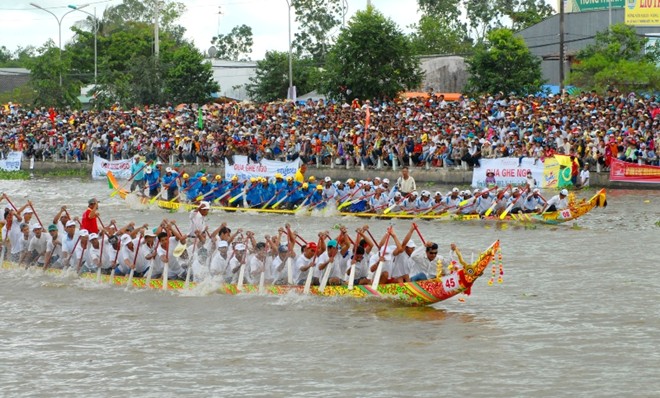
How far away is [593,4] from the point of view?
154 ft

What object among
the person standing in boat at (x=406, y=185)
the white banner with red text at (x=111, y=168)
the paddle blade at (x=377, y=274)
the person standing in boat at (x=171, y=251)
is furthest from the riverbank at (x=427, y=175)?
the paddle blade at (x=377, y=274)

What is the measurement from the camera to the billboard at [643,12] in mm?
41938

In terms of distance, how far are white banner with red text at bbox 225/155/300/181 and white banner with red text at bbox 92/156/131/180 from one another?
11.5ft

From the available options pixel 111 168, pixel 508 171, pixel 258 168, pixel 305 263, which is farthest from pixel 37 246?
pixel 111 168

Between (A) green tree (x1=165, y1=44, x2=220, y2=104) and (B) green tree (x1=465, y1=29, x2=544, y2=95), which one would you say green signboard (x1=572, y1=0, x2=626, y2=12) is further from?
(A) green tree (x1=165, y1=44, x2=220, y2=104)

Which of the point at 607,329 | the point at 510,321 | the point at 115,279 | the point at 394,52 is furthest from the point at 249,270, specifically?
the point at 394,52

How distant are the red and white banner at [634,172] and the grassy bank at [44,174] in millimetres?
20490

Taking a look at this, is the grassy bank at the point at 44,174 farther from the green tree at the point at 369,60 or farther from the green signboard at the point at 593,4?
the green signboard at the point at 593,4

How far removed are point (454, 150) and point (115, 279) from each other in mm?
15389

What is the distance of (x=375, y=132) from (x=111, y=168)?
9.36 metres

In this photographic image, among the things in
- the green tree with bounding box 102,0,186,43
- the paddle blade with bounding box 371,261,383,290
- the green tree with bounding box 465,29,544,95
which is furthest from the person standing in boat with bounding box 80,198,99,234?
the green tree with bounding box 102,0,186,43

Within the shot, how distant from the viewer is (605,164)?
1089 inches

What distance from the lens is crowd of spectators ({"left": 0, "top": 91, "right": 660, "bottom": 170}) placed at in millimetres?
27516

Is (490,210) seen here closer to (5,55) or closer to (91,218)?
→ (91,218)
